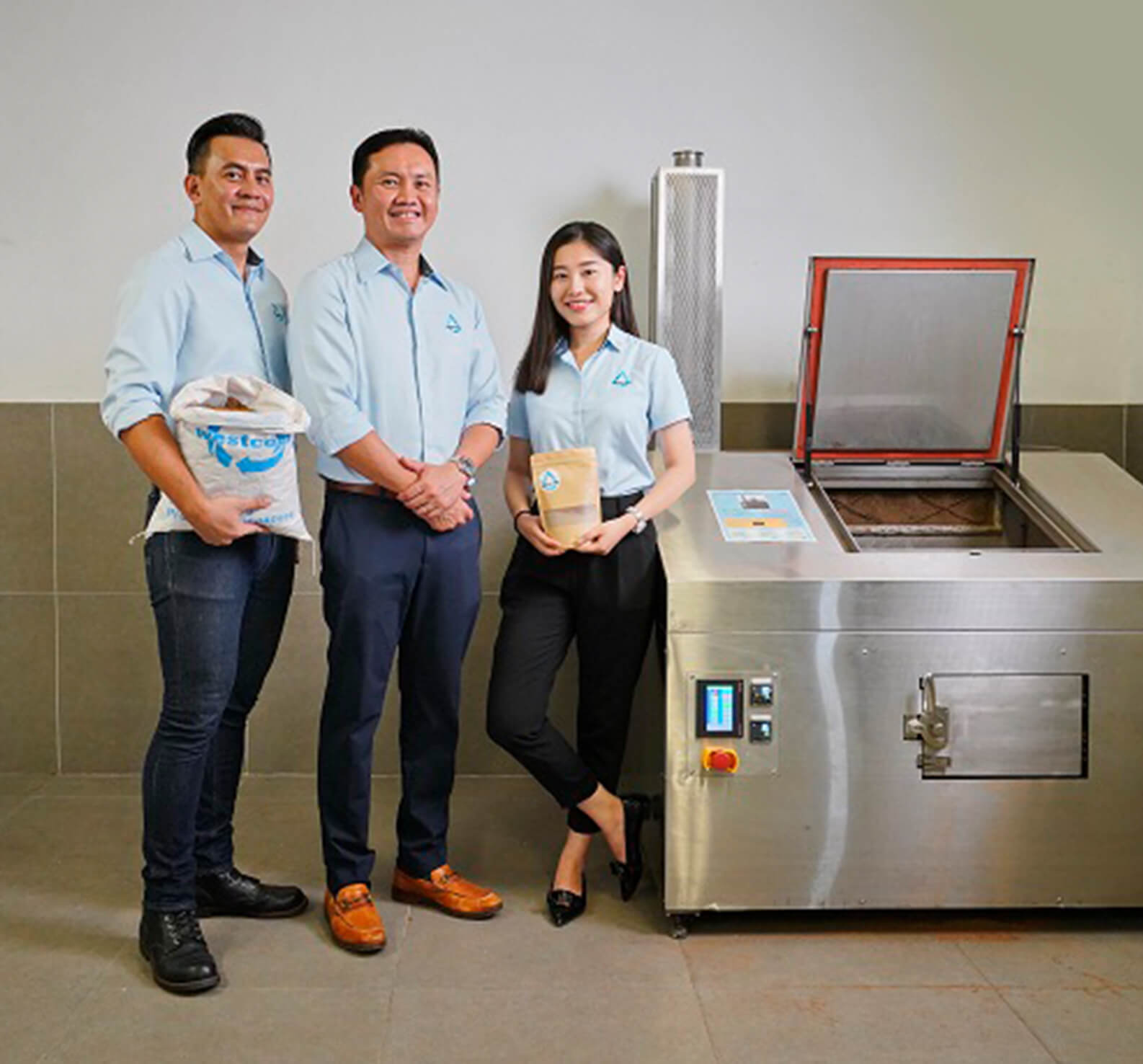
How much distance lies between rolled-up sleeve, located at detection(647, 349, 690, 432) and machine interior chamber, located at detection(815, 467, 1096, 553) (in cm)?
46

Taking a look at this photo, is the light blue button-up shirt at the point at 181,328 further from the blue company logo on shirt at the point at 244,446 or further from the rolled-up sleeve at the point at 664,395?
the rolled-up sleeve at the point at 664,395

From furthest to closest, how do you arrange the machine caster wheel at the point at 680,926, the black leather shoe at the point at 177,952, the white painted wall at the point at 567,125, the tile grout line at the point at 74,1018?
1. the white painted wall at the point at 567,125
2. the machine caster wheel at the point at 680,926
3. the black leather shoe at the point at 177,952
4. the tile grout line at the point at 74,1018

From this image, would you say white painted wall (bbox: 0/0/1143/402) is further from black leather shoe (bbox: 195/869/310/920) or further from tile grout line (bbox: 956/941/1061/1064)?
tile grout line (bbox: 956/941/1061/1064)

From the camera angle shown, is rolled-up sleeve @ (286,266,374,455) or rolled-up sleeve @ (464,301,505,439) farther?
rolled-up sleeve @ (464,301,505,439)

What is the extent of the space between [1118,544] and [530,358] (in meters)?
1.38

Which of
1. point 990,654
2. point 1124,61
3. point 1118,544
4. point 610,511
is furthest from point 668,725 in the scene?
point 1124,61

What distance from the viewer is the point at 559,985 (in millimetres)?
2799

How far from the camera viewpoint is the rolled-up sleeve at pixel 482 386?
3078 millimetres

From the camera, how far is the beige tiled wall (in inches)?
161

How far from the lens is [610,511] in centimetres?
310

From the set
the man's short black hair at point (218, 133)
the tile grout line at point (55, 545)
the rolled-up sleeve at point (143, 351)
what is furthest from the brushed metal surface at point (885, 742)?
the tile grout line at point (55, 545)

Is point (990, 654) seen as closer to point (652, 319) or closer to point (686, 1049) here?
point (686, 1049)

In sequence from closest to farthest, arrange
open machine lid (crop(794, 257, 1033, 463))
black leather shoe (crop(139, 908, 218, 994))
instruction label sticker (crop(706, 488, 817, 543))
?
black leather shoe (crop(139, 908, 218, 994)), instruction label sticker (crop(706, 488, 817, 543)), open machine lid (crop(794, 257, 1033, 463))

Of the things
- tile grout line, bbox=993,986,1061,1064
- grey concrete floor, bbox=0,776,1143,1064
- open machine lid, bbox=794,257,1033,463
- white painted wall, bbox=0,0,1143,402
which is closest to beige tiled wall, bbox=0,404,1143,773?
white painted wall, bbox=0,0,1143,402
